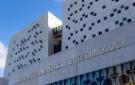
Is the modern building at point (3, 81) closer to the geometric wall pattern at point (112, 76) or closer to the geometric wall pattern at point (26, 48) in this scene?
the geometric wall pattern at point (26, 48)

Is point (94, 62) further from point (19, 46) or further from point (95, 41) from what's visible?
point (19, 46)

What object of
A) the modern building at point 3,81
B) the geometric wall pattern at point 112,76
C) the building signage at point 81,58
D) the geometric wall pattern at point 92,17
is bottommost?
the geometric wall pattern at point 112,76

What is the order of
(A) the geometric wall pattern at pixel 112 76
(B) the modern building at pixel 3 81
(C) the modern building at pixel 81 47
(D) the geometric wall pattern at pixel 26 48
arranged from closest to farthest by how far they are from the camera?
(A) the geometric wall pattern at pixel 112 76
(C) the modern building at pixel 81 47
(B) the modern building at pixel 3 81
(D) the geometric wall pattern at pixel 26 48

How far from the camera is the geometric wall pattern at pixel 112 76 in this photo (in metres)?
16.0

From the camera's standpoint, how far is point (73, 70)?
63.3 feet

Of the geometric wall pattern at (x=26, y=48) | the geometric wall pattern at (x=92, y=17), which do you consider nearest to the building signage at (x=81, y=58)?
the geometric wall pattern at (x=92, y=17)

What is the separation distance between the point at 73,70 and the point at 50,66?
15.1 feet

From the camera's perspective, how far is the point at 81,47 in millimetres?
22234

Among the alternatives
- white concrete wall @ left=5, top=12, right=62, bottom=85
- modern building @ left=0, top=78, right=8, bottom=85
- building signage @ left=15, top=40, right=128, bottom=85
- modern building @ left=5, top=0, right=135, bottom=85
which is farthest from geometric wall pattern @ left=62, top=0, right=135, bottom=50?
modern building @ left=0, top=78, right=8, bottom=85

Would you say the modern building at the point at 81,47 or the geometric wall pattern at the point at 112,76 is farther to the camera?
the modern building at the point at 81,47

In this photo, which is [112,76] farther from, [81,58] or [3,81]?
[3,81]

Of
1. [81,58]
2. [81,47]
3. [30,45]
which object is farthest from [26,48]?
[81,58]

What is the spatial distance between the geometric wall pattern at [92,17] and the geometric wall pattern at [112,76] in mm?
6926

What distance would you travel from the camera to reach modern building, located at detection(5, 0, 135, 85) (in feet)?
Result: 55.9
